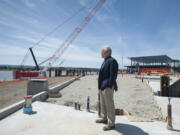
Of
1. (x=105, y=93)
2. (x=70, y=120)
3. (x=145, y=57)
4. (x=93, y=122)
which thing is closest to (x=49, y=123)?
(x=70, y=120)

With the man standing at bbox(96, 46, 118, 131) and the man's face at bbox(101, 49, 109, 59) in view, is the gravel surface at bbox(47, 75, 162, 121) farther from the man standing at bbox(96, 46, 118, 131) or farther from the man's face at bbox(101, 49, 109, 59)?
the man's face at bbox(101, 49, 109, 59)

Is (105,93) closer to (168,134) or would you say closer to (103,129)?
(103,129)

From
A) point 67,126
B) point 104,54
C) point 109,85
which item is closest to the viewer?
point 109,85

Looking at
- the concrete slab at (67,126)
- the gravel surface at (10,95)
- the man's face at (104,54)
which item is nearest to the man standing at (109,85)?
the man's face at (104,54)

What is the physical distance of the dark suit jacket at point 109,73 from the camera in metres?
2.98

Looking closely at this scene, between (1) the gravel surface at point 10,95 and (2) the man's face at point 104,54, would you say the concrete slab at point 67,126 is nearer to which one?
(2) the man's face at point 104,54

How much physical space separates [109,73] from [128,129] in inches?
57.7

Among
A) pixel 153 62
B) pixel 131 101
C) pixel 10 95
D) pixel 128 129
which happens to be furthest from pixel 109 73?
pixel 153 62

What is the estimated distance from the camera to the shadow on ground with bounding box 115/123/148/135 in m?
2.98

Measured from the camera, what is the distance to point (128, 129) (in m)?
3.16

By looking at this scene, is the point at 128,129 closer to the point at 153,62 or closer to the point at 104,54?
the point at 104,54

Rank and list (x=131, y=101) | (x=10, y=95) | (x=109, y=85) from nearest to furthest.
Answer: (x=109, y=85)
(x=131, y=101)
(x=10, y=95)

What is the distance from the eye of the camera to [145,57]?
159 feet

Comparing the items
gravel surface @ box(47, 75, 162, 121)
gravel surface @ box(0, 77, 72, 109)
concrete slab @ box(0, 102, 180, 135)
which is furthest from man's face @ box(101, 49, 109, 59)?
gravel surface @ box(0, 77, 72, 109)
